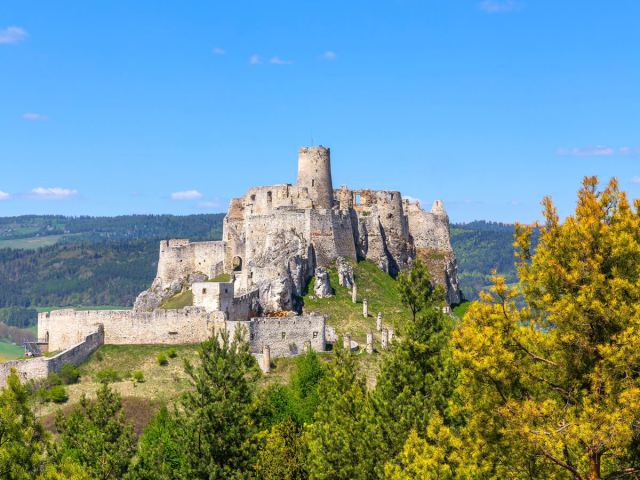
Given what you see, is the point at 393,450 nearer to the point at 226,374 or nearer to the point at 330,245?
the point at 226,374

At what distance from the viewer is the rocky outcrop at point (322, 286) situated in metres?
75.9

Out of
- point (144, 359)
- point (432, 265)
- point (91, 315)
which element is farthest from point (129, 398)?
point (432, 265)

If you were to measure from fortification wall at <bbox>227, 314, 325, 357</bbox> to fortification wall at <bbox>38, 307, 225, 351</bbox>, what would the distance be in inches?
101

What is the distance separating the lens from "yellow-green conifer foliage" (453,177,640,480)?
67.9ft

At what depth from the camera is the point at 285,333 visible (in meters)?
65.3

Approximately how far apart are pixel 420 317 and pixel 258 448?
1031 cm

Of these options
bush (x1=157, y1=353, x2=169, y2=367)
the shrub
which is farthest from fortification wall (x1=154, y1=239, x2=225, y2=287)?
the shrub

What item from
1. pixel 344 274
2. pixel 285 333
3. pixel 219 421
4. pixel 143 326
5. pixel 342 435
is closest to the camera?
pixel 342 435

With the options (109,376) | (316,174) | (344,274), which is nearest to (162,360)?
(109,376)

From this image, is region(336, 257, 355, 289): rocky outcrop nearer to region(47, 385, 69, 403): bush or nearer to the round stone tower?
the round stone tower

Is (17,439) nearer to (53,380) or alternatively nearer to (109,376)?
(53,380)

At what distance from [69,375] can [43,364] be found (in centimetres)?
194

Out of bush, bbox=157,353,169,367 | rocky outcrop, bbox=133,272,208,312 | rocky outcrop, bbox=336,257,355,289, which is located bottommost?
bush, bbox=157,353,169,367

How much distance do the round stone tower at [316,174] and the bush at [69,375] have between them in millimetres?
31444
